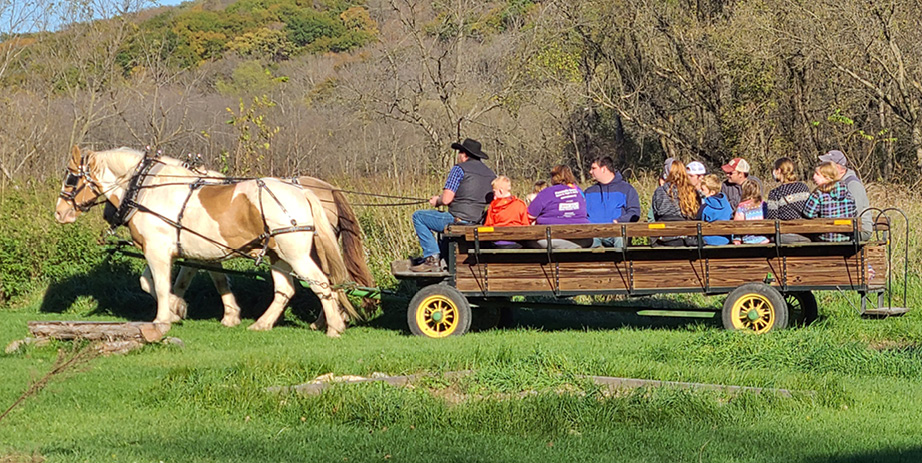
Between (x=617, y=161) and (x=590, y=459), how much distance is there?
2501cm

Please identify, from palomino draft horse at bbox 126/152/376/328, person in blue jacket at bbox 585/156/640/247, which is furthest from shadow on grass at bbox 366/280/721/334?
person in blue jacket at bbox 585/156/640/247

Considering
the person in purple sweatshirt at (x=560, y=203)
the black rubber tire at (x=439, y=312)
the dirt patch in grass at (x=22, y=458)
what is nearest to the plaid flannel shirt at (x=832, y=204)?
the person in purple sweatshirt at (x=560, y=203)

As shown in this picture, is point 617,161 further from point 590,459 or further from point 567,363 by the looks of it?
point 590,459

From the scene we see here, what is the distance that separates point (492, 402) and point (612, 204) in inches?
185

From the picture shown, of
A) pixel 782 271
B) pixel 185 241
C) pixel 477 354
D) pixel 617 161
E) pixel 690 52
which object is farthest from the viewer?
pixel 617 161

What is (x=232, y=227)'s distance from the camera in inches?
466

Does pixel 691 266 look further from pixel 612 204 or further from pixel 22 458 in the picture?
pixel 22 458

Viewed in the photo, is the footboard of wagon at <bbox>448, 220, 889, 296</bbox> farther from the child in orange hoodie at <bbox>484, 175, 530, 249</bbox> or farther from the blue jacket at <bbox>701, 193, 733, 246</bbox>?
the blue jacket at <bbox>701, 193, 733, 246</bbox>

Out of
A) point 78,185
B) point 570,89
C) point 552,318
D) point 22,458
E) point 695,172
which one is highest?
point 570,89

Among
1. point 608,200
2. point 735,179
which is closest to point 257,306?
point 608,200

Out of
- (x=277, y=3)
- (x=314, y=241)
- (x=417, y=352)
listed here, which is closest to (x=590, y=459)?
(x=417, y=352)

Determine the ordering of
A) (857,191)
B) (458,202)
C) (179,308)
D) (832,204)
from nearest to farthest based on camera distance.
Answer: (832,204), (857,191), (458,202), (179,308)

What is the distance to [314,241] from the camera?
11945 mm

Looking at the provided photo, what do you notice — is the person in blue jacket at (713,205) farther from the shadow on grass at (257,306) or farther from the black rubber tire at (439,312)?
the black rubber tire at (439,312)
